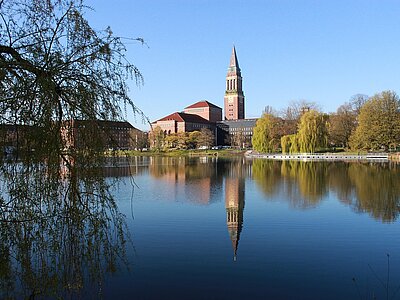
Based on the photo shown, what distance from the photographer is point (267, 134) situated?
166ft

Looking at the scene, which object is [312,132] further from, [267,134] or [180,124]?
[180,124]

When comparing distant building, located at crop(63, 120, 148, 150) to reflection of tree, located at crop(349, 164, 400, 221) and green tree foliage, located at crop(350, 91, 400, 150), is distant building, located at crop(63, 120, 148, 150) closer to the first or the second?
reflection of tree, located at crop(349, 164, 400, 221)

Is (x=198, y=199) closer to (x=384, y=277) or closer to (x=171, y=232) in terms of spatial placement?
(x=171, y=232)

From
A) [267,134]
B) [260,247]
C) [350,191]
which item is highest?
[267,134]

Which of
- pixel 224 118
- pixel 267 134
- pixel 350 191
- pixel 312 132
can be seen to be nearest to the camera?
pixel 350 191

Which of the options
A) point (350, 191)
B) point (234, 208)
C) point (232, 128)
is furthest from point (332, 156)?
point (232, 128)

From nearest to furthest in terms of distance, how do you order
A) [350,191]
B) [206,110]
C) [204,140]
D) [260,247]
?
[260,247] → [350,191] → [204,140] → [206,110]

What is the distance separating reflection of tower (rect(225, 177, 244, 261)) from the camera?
9242mm

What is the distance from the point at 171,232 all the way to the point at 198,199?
5368 millimetres

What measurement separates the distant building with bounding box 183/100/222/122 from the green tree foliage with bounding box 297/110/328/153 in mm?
55405

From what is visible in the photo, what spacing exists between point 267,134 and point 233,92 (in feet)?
172

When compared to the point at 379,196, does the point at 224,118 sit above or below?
above

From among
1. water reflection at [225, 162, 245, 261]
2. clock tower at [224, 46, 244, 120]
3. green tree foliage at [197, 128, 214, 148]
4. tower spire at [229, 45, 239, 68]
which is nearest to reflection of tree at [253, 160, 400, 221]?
water reflection at [225, 162, 245, 261]

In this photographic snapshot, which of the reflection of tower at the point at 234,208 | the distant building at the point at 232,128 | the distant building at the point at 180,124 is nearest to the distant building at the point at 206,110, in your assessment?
the distant building at the point at 232,128
